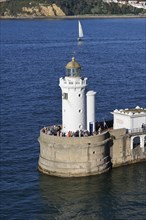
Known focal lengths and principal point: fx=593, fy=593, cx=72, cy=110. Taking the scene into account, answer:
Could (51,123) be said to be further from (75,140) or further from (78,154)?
(75,140)

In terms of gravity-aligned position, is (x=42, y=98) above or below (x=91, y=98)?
below

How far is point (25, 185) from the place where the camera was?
42656 mm

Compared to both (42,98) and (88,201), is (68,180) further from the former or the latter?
(42,98)

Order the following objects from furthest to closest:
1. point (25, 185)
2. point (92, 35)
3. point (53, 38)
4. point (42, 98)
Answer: point (92, 35) < point (53, 38) < point (42, 98) < point (25, 185)

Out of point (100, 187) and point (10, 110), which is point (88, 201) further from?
point (10, 110)

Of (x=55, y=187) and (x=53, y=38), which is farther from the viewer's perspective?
(x=53, y=38)

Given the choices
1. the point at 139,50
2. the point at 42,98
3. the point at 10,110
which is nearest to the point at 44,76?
the point at 42,98

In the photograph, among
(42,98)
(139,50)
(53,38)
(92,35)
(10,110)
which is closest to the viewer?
(10,110)

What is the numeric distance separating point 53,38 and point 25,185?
449 feet

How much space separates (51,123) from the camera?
5941 cm

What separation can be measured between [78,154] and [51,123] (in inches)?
659

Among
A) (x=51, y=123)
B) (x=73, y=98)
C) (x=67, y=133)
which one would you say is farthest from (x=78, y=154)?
(x=51, y=123)

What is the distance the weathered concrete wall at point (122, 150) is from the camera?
1786 inches

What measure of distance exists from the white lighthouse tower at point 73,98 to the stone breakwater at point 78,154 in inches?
82.3
